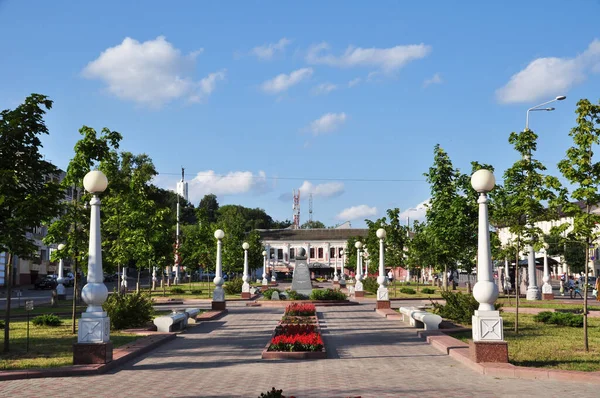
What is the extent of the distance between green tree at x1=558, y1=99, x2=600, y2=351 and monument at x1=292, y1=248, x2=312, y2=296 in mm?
21947

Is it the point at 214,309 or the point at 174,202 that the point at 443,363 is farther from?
the point at 174,202

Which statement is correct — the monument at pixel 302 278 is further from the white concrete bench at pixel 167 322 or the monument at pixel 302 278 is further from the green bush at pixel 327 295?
the white concrete bench at pixel 167 322

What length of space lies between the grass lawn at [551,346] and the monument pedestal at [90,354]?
7.73 meters

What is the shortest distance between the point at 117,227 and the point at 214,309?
5224mm

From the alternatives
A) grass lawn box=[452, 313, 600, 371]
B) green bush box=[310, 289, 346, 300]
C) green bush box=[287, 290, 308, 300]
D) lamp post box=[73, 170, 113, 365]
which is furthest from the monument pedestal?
Answer: green bush box=[287, 290, 308, 300]

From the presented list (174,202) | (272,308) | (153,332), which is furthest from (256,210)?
(153,332)

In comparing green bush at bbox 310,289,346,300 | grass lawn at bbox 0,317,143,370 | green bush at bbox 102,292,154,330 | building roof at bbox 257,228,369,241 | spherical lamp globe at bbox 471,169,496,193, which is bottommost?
grass lawn at bbox 0,317,143,370

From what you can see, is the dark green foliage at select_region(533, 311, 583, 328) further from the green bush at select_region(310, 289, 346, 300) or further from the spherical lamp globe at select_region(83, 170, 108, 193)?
the spherical lamp globe at select_region(83, 170, 108, 193)

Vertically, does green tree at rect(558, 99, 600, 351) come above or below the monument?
above

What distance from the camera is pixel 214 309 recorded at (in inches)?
1029

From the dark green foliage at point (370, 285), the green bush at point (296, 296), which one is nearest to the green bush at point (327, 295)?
the green bush at point (296, 296)

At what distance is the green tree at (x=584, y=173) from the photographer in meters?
13.5

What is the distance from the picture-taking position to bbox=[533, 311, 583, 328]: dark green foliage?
1883cm

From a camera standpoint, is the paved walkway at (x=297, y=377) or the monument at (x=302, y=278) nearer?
the paved walkway at (x=297, y=377)
